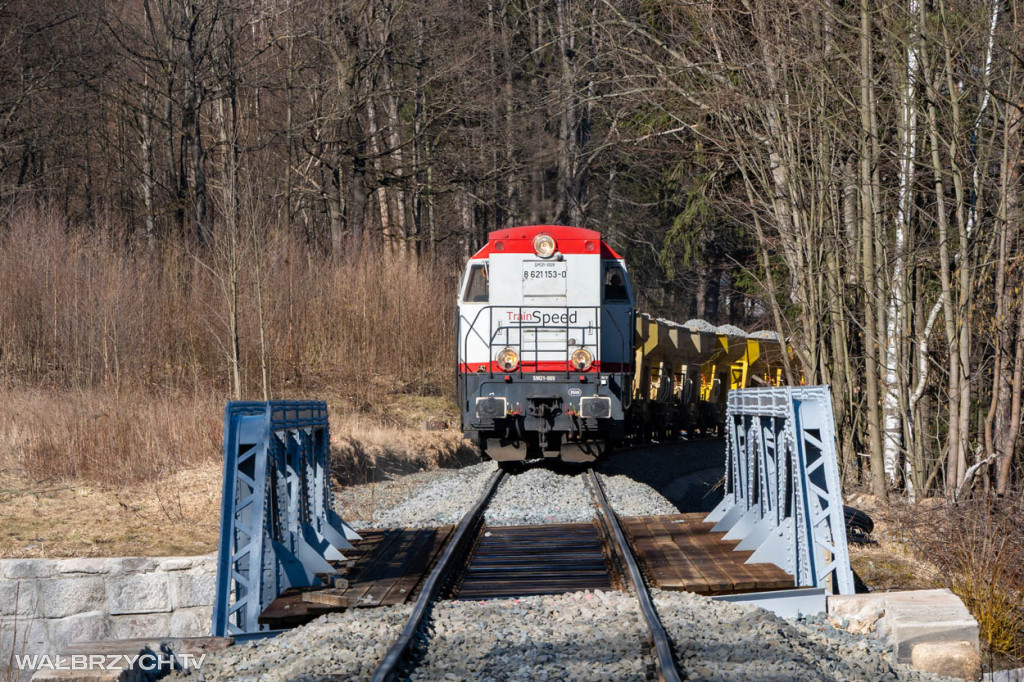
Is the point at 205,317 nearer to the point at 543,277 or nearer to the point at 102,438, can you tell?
the point at 102,438

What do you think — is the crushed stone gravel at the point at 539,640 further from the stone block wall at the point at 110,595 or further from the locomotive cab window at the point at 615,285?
the locomotive cab window at the point at 615,285

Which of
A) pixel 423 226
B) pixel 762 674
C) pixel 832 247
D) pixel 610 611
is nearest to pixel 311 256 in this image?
pixel 423 226

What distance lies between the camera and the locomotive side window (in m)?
16.0

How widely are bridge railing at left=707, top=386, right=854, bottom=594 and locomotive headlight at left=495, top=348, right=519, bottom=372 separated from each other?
5898mm

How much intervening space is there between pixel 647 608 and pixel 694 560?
6.23 ft

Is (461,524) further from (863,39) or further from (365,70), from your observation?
(365,70)

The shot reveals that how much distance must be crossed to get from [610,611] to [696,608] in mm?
605

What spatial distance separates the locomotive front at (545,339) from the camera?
604 inches

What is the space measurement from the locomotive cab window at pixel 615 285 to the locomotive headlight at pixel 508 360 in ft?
6.02

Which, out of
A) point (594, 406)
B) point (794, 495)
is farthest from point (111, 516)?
point (794, 495)

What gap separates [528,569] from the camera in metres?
8.86

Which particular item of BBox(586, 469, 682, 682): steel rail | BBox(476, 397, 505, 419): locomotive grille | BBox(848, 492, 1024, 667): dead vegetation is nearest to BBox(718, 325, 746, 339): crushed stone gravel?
BBox(476, 397, 505, 419): locomotive grille

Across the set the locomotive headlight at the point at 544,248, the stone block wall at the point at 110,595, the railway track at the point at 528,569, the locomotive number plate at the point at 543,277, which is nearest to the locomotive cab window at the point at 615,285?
the locomotive number plate at the point at 543,277

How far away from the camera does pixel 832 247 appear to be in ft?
44.1
